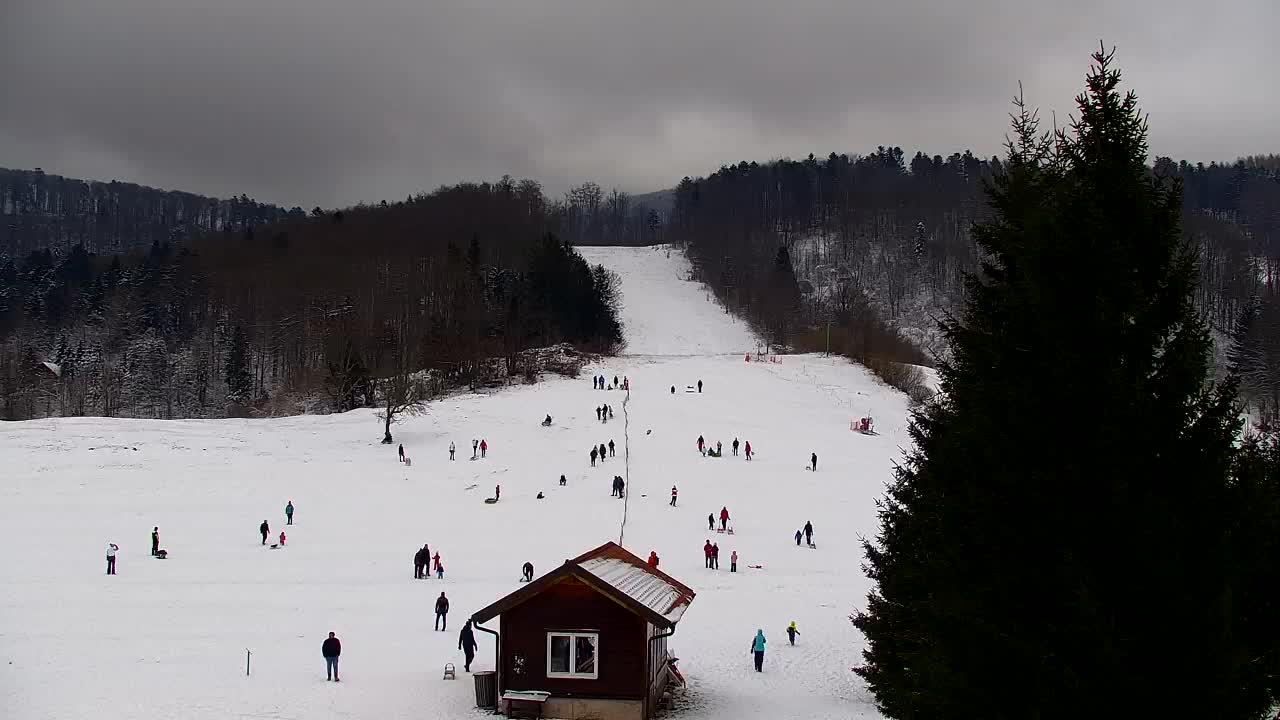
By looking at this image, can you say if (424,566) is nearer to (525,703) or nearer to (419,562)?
(419,562)

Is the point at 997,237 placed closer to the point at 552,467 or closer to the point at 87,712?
the point at 87,712

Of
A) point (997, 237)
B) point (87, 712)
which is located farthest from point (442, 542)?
point (997, 237)

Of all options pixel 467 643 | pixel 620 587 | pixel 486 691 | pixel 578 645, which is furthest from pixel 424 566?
pixel 620 587

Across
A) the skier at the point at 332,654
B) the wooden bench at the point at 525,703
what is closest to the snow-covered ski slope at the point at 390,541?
the skier at the point at 332,654

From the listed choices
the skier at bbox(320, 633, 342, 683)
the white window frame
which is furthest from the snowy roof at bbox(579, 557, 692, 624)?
the skier at bbox(320, 633, 342, 683)

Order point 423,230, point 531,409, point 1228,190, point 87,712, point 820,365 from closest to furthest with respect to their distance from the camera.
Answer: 1. point 87,712
2. point 531,409
3. point 820,365
4. point 423,230
5. point 1228,190

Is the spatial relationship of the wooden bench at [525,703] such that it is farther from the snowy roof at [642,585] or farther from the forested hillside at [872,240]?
the forested hillside at [872,240]
